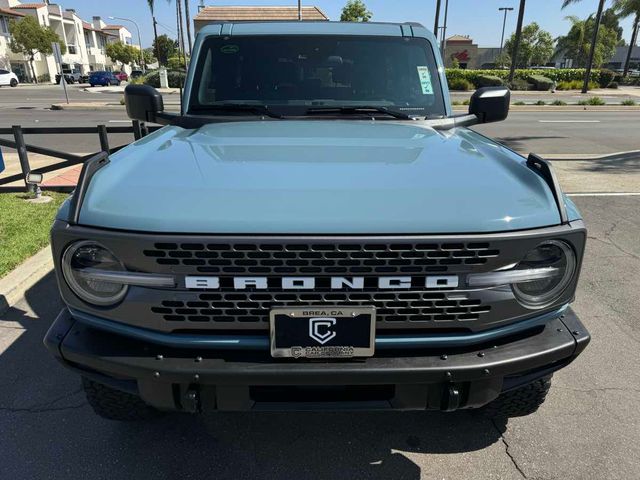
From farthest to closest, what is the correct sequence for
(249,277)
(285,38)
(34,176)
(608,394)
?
(34,176), (285,38), (608,394), (249,277)

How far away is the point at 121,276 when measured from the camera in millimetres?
1773

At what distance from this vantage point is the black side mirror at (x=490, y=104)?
3385 mm

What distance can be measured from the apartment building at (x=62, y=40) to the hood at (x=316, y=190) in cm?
6054

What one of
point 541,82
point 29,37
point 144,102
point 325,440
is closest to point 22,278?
point 144,102

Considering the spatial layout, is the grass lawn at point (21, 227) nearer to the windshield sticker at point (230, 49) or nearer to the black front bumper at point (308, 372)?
the windshield sticker at point (230, 49)

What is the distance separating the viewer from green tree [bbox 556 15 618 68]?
55.4 m

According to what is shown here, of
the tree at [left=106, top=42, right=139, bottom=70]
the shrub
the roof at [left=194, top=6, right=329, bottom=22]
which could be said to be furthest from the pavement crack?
the tree at [left=106, top=42, right=139, bottom=70]

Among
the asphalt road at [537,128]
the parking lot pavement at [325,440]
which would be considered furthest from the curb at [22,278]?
the asphalt road at [537,128]

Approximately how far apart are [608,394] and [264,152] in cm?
239

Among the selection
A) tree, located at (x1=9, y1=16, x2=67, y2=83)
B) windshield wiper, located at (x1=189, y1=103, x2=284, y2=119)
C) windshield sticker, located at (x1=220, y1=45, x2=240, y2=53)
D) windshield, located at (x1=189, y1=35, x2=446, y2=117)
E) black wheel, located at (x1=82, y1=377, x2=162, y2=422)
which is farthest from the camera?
tree, located at (x1=9, y1=16, x2=67, y2=83)

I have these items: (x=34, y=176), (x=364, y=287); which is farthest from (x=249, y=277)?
(x=34, y=176)

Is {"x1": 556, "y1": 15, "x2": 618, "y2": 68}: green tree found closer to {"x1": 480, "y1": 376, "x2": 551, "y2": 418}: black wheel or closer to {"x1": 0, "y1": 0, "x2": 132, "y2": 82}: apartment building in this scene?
{"x1": 0, "y1": 0, "x2": 132, "y2": 82}: apartment building

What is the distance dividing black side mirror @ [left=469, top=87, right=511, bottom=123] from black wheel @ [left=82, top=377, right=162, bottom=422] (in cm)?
275

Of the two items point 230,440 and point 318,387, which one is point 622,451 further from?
point 230,440
